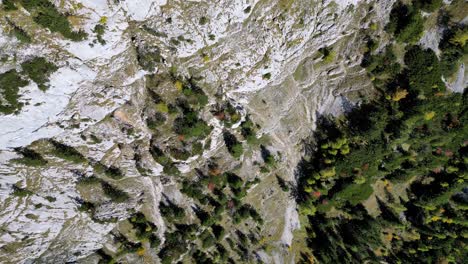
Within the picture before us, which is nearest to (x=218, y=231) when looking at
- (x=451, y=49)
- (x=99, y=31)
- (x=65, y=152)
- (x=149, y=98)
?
(x=149, y=98)

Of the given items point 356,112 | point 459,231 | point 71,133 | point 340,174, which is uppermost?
point 71,133

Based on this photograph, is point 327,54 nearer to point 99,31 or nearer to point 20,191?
point 99,31

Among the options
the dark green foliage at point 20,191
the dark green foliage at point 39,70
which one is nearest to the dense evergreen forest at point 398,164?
the dark green foliage at point 39,70

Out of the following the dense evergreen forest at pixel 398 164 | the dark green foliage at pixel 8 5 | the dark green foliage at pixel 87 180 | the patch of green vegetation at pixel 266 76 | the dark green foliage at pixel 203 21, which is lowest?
the dense evergreen forest at pixel 398 164

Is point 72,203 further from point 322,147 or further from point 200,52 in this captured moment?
point 322,147

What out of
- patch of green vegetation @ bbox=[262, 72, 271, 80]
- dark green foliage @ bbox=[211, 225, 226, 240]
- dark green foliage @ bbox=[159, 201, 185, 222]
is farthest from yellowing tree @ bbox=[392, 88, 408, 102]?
dark green foliage @ bbox=[159, 201, 185, 222]

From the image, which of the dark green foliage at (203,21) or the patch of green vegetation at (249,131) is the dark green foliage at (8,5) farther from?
the patch of green vegetation at (249,131)

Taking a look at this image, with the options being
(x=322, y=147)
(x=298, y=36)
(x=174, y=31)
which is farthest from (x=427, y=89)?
(x=174, y=31)
